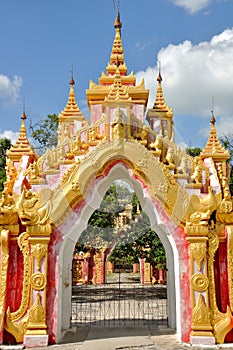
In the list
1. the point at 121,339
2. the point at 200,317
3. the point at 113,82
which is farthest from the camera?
the point at 113,82

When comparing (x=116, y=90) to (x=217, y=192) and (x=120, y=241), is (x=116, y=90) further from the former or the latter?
(x=120, y=241)

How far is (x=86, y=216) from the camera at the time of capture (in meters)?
9.35

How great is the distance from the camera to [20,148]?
10180mm

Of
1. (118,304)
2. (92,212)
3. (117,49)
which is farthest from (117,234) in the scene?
(92,212)

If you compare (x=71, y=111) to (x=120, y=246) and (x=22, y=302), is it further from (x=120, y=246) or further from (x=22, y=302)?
(x=120, y=246)

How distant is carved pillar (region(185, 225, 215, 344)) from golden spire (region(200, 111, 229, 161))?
207 cm

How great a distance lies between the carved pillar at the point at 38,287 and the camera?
8.18 metres

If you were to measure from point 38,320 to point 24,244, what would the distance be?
1560mm

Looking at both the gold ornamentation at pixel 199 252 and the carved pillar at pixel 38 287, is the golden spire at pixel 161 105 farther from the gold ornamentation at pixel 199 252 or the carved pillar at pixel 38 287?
the carved pillar at pixel 38 287

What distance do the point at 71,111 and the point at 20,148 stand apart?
225 cm

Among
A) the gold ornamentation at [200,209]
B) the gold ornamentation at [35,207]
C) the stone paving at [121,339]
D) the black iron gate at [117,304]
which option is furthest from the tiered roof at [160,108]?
the black iron gate at [117,304]

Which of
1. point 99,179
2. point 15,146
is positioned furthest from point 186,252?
point 15,146

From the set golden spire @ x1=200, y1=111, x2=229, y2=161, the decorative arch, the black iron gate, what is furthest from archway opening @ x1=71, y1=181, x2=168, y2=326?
the decorative arch

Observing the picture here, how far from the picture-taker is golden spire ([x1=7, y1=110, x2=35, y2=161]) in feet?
33.0
